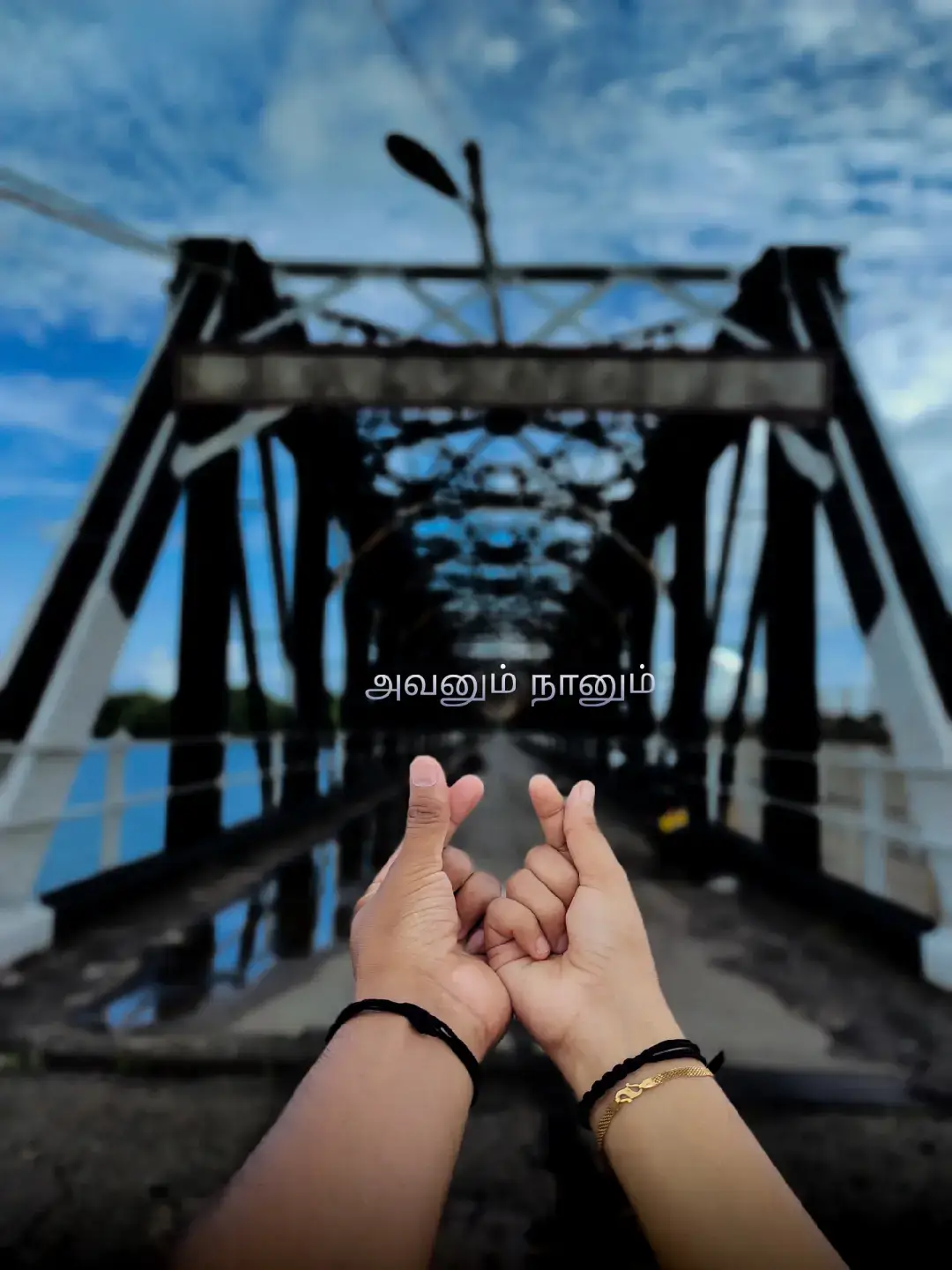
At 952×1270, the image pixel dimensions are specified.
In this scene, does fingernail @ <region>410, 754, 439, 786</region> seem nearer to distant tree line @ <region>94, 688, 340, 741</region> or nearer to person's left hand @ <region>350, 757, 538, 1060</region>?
person's left hand @ <region>350, 757, 538, 1060</region>

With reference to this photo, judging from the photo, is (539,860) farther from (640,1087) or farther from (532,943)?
(640,1087)

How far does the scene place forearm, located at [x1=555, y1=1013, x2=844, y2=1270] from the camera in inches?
43.7

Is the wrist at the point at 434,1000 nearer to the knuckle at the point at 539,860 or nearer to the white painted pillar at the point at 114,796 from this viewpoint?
the knuckle at the point at 539,860

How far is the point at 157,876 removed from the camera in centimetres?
618

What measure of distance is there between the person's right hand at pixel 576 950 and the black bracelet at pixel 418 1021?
0.60 ft

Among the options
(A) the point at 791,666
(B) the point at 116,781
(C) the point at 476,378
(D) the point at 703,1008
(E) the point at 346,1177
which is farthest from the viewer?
(A) the point at 791,666

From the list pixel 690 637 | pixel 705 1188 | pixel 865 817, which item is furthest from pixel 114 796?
pixel 690 637

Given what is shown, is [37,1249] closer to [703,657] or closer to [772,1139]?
[772,1139]

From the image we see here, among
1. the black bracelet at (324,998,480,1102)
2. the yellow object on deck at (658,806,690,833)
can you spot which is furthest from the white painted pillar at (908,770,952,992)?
the black bracelet at (324,998,480,1102)

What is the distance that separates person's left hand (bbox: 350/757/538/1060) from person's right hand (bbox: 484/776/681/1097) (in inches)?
2.5

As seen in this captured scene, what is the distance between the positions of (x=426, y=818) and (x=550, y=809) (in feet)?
0.75

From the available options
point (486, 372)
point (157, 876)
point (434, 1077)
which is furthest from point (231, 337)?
point (434, 1077)

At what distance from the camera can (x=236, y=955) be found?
4566 millimetres

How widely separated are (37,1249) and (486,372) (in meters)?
5.56
